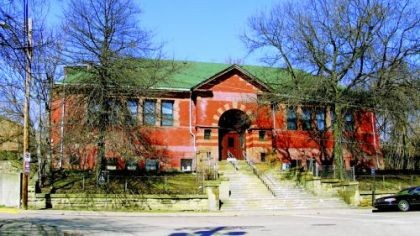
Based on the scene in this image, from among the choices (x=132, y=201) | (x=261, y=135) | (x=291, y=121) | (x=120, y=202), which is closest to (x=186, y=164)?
(x=261, y=135)

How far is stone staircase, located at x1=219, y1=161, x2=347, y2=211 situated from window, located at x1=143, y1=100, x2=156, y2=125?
6273 mm

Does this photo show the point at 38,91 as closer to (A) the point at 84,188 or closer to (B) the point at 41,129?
(B) the point at 41,129

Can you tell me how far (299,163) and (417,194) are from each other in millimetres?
16273

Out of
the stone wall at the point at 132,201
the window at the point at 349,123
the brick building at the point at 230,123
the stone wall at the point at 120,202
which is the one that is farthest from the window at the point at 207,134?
the window at the point at 349,123

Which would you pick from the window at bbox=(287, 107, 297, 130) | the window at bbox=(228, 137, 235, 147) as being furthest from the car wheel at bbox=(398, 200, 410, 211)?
the window at bbox=(228, 137, 235, 147)

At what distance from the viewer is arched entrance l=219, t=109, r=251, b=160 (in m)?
41.9

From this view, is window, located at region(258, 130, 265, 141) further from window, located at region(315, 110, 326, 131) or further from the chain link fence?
the chain link fence

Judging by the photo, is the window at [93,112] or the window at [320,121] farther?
the window at [320,121]

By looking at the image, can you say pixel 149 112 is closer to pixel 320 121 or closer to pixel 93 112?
pixel 93 112

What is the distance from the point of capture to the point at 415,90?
3356cm

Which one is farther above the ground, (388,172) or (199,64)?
(199,64)

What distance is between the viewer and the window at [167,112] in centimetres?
4050

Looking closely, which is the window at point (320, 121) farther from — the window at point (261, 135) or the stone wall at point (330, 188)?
the stone wall at point (330, 188)

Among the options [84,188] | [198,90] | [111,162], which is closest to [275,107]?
[198,90]
